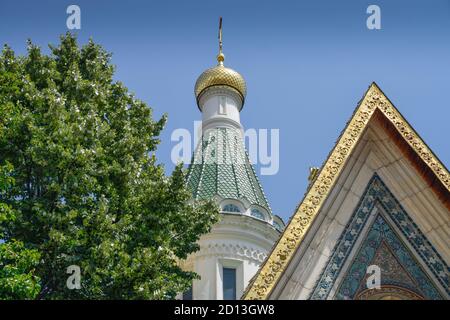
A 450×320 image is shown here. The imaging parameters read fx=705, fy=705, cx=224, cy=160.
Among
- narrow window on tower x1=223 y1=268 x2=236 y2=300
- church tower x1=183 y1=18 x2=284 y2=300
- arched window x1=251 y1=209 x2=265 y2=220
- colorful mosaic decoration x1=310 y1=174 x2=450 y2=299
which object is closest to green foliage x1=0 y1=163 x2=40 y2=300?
colorful mosaic decoration x1=310 y1=174 x2=450 y2=299

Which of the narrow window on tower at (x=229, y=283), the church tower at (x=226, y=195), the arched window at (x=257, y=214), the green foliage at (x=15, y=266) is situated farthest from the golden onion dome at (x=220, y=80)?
the green foliage at (x=15, y=266)

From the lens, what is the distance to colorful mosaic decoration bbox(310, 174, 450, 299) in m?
9.66

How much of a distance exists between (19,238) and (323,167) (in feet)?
18.4

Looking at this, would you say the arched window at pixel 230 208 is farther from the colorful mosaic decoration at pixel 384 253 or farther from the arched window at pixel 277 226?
the colorful mosaic decoration at pixel 384 253

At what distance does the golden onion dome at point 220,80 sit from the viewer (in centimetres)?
3288

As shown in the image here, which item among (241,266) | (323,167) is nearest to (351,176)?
(323,167)

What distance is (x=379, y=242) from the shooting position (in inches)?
396

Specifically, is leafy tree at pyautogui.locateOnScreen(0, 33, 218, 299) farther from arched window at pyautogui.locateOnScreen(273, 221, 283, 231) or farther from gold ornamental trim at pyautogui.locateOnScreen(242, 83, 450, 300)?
arched window at pyautogui.locateOnScreen(273, 221, 283, 231)

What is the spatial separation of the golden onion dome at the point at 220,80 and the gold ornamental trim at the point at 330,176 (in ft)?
73.3

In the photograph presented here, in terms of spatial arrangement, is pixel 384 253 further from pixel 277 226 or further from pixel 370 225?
pixel 277 226

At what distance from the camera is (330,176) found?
32.9 feet

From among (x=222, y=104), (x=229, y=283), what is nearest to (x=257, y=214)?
(x=229, y=283)

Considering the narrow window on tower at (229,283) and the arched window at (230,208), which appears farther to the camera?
the arched window at (230,208)
